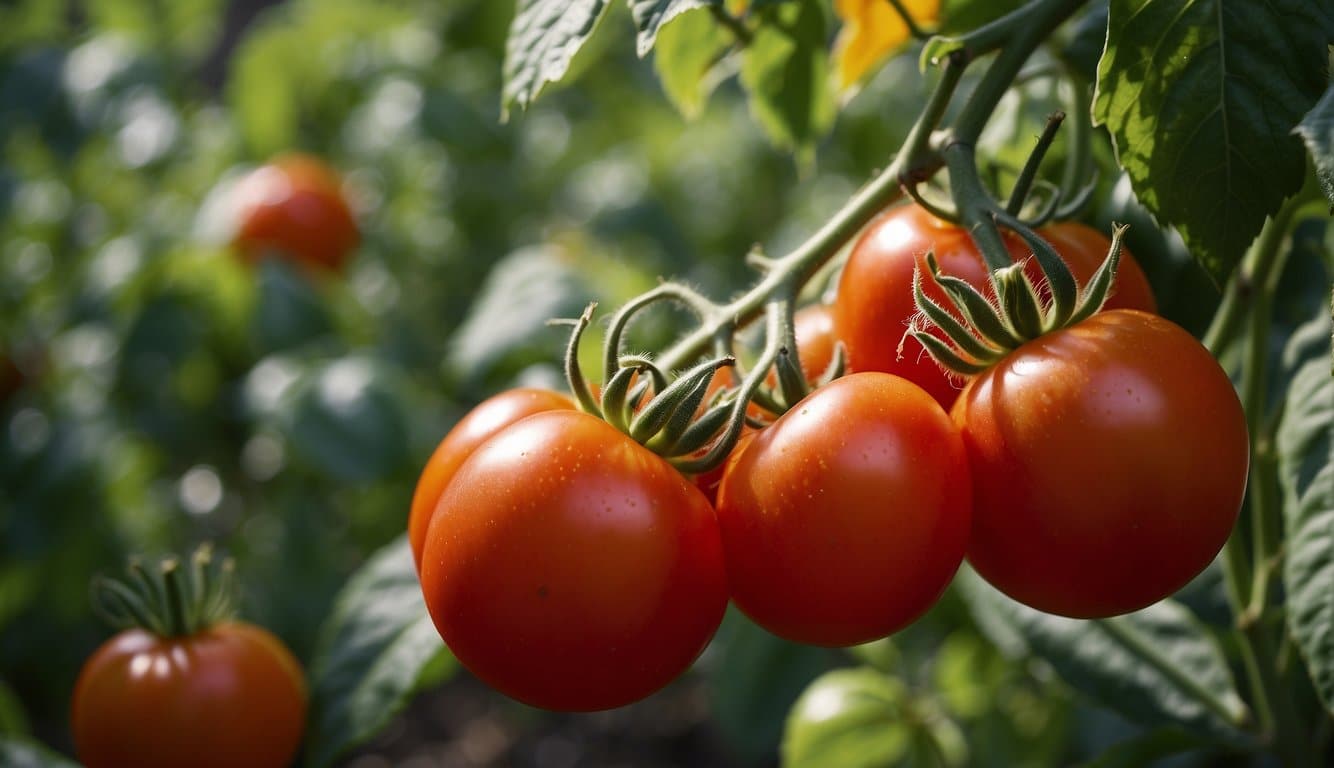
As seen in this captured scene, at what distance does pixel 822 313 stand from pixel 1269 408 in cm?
46

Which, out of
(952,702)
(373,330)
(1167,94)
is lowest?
(952,702)

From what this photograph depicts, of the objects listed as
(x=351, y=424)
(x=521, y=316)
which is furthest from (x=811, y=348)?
(x=351, y=424)

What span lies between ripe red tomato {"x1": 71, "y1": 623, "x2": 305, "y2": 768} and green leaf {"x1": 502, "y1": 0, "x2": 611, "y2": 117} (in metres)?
0.45

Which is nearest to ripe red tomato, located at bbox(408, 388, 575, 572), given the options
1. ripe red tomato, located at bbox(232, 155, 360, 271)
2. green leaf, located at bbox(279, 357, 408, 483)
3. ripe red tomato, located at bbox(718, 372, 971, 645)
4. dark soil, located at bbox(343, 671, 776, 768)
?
ripe red tomato, located at bbox(718, 372, 971, 645)

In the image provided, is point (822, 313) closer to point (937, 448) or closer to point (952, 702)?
point (937, 448)

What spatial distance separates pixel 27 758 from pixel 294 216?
1026mm

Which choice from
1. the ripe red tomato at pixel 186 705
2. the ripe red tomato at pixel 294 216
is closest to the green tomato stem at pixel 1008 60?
the ripe red tomato at pixel 186 705

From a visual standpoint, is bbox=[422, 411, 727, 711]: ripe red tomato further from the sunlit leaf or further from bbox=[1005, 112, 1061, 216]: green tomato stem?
the sunlit leaf

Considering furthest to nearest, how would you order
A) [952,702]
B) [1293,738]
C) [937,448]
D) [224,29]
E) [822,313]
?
[224,29] < [952,702] < [1293,738] < [822,313] < [937,448]

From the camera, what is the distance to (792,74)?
923 millimetres

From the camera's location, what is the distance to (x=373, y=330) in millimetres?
1924

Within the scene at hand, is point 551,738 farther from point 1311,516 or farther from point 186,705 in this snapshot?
point 1311,516

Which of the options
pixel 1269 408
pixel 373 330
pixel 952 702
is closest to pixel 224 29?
pixel 373 330

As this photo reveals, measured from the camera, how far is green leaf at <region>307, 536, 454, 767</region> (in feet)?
2.65
